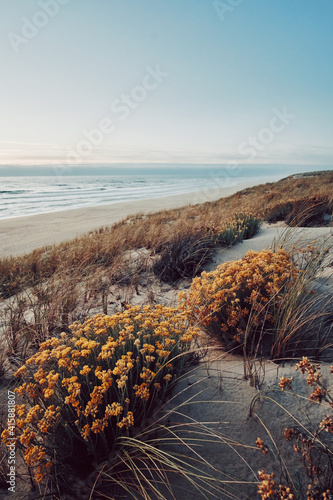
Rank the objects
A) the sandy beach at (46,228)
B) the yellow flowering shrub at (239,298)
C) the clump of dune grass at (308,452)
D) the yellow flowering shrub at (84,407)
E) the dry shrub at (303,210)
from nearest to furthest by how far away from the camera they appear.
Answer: the clump of dune grass at (308,452) → the yellow flowering shrub at (84,407) → the yellow flowering shrub at (239,298) → the dry shrub at (303,210) → the sandy beach at (46,228)

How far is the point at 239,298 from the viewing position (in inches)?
122

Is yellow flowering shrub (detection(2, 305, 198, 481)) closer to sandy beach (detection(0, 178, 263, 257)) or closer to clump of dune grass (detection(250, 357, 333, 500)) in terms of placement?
clump of dune grass (detection(250, 357, 333, 500))

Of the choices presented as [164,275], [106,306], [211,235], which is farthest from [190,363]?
[211,235]

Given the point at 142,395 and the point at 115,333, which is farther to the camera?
the point at 115,333

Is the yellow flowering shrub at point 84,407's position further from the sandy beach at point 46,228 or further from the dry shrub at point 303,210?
the sandy beach at point 46,228

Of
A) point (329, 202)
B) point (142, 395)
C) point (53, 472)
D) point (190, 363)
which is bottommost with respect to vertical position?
point (53, 472)

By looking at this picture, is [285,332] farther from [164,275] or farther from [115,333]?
[164,275]

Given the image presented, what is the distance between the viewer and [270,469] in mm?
1734

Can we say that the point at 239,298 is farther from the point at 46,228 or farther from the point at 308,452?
the point at 46,228

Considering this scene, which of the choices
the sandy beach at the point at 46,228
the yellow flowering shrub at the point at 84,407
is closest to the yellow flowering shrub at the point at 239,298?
the yellow flowering shrub at the point at 84,407

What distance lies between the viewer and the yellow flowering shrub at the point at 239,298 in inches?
111

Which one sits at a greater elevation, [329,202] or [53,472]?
[329,202]

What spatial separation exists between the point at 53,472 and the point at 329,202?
9.70 meters

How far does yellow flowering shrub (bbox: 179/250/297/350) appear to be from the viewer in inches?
111
